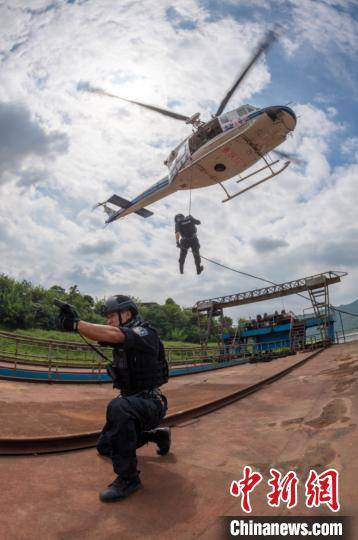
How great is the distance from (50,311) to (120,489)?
48.0 meters

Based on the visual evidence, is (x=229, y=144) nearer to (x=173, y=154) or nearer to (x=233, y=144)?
(x=233, y=144)

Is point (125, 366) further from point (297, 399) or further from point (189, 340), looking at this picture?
point (189, 340)

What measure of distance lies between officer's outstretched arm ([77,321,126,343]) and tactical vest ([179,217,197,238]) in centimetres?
848

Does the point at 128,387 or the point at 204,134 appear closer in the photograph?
the point at 128,387

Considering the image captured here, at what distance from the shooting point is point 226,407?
14.2ft

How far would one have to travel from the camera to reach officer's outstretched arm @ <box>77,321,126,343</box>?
2.15 m

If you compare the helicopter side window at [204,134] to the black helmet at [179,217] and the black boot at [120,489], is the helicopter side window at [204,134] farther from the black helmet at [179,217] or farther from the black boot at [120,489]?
A: the black boot at [120,489]

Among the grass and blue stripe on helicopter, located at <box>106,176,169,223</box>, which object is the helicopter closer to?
blue stripe on helicopter, located at <box>106,176,169,223</box>

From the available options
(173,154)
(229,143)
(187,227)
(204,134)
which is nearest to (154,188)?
(173,154)

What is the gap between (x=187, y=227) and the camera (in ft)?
34.4

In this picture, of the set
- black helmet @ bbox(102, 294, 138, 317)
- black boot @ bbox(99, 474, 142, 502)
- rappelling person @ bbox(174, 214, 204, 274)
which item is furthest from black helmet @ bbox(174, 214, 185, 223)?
black boot @ bbox(99, 474, 142, 502)

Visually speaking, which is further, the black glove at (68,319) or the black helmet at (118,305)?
the black helmet at (118,305)

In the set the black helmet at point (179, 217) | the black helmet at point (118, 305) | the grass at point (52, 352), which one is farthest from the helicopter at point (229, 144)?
the black helmet at point (118, 305)

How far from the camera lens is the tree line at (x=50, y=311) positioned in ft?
137
